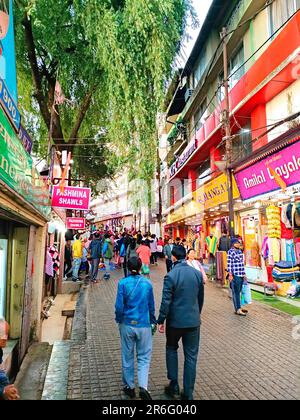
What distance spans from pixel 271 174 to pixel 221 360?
6.17 meters

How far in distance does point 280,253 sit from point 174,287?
7.13 m

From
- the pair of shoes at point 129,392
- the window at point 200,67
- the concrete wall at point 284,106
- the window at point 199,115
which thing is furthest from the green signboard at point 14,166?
the window at point 200,67

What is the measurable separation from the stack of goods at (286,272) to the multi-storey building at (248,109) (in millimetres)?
1738

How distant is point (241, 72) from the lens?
48.4ft

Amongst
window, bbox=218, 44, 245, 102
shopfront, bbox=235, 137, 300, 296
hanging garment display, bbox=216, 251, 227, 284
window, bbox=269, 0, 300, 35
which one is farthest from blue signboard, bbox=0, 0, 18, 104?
window, bbox=218, 44, 245, 102

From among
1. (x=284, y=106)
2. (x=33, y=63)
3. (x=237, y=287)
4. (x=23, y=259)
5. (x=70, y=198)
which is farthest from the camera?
(x=284, y=106)

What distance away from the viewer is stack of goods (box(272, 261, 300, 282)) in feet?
30.7

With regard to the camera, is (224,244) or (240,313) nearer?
(240,313)

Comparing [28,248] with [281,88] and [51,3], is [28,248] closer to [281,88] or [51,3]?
[51,3]

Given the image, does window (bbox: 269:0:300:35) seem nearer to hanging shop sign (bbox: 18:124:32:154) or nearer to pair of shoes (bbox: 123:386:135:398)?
hanging shop sign (bbox: 18:124:32:154)

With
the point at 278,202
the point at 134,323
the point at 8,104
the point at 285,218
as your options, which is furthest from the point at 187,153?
the point at 134,323

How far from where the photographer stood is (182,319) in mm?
3715

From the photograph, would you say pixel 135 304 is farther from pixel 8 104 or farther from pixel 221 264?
pixel 221 264

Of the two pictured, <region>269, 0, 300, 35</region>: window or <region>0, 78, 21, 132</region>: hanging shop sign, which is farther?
<region>269, 0, 300, 35</region>: window
